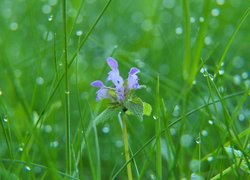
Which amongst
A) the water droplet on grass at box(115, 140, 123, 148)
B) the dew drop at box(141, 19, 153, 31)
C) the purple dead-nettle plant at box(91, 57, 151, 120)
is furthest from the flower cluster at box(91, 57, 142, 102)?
the dew drop at box(141, 19, 153, 31)

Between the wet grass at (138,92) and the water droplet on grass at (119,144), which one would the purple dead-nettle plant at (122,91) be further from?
the water droplet on grass at (119,144)

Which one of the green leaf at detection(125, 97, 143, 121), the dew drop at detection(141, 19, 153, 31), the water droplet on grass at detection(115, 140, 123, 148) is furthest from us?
the dew drop at detection(141, 19, 153, 31)

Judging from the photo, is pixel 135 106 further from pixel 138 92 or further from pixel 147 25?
pixel 147 25

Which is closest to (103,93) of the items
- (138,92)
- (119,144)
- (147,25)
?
(119,144)

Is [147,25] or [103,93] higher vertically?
[147,25]

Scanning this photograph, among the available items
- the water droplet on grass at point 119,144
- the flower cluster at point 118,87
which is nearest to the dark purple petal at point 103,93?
the flower cluster at point 118,87

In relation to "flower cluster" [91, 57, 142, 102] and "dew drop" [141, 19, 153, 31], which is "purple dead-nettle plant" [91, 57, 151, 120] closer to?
"flower cluster" [91, 57, 142, 102]
